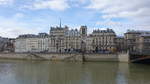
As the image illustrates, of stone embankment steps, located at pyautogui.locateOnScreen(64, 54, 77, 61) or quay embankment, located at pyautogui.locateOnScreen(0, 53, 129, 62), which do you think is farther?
stone embankment steps, located at pyautogui.locateOnScreen(64, 54, 77, 61)

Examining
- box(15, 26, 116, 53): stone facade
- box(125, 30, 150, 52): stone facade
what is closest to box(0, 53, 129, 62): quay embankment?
box(15, 26, 116, 53): stone facade

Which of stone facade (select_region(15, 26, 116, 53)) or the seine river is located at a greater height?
stone facade (select_region(15, 26, 116, 53))

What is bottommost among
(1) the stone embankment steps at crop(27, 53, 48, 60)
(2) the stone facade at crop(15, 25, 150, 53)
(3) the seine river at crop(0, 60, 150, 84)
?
(3) the seine river at crop(0, 60, 150, 84)

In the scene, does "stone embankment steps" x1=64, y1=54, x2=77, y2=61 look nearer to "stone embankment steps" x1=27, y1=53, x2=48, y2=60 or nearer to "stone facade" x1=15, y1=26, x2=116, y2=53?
"stone embankment steps" x1=27, y1=53, x2=48, y2=60

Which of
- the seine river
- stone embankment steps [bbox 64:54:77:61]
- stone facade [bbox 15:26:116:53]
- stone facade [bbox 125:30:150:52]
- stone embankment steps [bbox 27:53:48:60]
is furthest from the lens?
stone facade [bbox 125:30:150:52]

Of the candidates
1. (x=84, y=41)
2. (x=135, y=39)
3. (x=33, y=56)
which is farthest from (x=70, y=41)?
(x=135, y=39)

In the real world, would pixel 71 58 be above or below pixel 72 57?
below

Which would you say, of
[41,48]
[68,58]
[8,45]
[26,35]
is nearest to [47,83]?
[68,58]

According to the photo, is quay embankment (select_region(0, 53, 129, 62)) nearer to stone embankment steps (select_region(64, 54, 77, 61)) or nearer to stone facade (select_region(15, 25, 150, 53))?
stone embankment steps (select_region(64, 54, 77, 61))

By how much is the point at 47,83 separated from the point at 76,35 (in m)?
74.5

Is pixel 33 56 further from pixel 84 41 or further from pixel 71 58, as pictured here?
pixel 84 41

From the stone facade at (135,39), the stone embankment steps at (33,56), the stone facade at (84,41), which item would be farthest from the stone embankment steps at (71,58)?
the stone facade at (135,39)

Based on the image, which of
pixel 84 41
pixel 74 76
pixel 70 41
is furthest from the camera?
pixel 70 41

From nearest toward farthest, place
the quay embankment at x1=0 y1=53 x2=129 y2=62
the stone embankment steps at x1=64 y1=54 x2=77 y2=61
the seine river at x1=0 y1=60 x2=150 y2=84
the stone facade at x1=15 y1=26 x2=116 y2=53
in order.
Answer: the seine river at x1=0 y1=60 x2=150 y2=84
the quay embankment at x1=0 y1=53 x2=129 y2=62
the stone embankment steps at x1=64 y1=54 x2=77 y2=61
the stone facade at x1=15 y1=26 x2=116 y2=53
